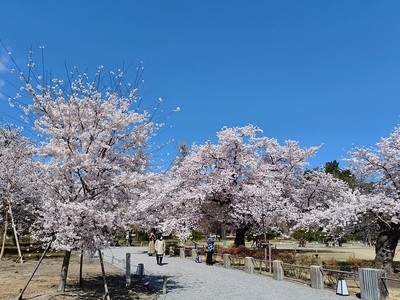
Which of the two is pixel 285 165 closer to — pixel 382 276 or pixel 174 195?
pixel 174 195

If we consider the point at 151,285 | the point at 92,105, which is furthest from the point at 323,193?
the point at 92,105

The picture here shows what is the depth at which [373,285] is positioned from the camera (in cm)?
1157

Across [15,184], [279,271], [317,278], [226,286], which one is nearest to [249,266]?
[279,271]

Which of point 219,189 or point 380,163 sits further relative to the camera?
point 219,189

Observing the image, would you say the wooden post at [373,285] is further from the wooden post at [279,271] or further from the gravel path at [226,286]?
the wooden post at [279,271]

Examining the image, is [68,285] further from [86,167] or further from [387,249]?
[387,249]

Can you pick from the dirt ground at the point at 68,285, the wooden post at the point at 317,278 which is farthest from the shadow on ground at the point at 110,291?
the wooden post at the point at 317,278

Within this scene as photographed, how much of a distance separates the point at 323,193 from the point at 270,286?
17128 mm

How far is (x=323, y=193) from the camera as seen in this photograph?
29594 millimetres

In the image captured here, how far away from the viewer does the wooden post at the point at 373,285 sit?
1140cm

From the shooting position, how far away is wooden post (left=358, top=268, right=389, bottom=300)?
11398 mm

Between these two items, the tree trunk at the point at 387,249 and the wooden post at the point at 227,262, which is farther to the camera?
the wooden post at the point at 227,262

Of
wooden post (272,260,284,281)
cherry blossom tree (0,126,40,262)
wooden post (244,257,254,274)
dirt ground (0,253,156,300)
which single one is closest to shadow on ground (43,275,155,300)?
dirt ground (0,253,156,300)

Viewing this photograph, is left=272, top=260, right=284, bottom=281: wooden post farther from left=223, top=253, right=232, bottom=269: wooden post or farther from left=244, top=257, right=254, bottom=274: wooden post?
left=223, top=253, right=232, bottom=269: wooden post
